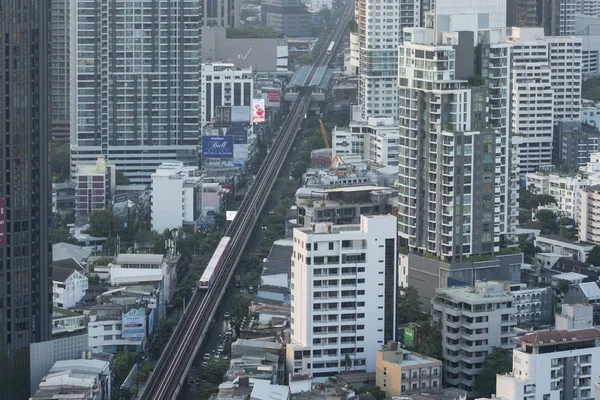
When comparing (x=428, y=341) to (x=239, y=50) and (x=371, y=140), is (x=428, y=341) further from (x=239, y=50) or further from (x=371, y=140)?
(x=239, y=50)

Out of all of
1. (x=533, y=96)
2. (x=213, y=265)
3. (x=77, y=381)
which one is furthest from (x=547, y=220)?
(x=77, y=381)

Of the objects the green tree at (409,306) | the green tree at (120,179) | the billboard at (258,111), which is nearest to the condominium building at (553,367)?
the green tree at (409,306)

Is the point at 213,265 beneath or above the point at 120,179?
beneath

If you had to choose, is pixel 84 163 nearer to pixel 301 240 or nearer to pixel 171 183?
pixel 171 183

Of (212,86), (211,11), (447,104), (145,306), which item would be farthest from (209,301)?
(211,11)

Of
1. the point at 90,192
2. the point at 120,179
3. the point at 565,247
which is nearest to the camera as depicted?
the point at 565,247

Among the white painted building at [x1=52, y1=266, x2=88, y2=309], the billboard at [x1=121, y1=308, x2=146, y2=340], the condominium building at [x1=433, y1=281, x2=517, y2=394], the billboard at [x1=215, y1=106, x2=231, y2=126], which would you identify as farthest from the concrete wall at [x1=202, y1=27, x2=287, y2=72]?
the condominium building at [x1=433, y1=281, x2=517, y2=394]

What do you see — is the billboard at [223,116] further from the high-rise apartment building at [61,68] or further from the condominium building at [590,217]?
the condominium building at [590,217]
